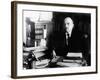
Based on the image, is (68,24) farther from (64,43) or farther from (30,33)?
(30,33)

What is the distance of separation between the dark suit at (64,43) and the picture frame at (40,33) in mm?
18

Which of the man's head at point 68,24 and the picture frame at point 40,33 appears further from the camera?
the man's head at point 68,24

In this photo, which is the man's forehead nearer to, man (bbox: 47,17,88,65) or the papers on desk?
man (bbox: 47,17,88,65)

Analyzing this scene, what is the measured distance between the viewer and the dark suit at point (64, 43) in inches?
66.6

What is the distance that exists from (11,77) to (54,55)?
1.12 ft

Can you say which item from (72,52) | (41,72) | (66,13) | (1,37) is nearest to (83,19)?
(66,13)

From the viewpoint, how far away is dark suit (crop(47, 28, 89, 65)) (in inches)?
66.6

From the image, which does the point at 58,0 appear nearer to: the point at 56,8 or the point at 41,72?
the point at 56,8

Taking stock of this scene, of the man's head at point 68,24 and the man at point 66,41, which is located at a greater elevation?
the man's head at point 68,24

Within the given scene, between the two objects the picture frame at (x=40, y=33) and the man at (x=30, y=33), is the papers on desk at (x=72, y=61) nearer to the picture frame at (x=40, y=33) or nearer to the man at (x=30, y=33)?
the picture frame at (x=40, y=33)

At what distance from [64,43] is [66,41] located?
0.02m

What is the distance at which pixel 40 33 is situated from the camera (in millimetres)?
1656

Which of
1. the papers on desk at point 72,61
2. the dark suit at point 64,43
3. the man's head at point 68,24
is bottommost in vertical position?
Result: the papers on desk at point 72,61

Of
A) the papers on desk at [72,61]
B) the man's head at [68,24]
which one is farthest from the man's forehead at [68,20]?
the papers on desk at [72,61]
